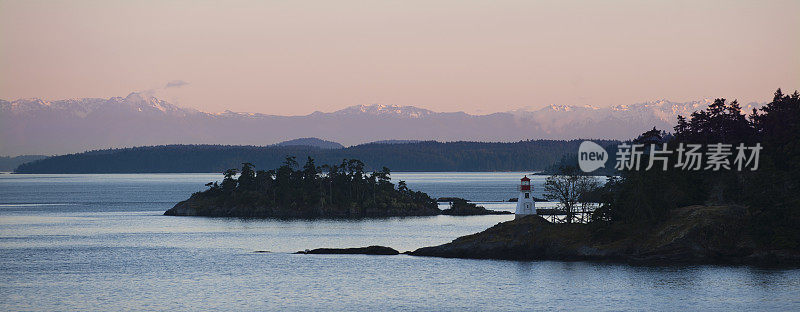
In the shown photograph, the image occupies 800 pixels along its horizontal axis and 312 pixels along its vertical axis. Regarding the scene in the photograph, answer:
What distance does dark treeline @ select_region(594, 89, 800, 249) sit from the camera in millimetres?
87500

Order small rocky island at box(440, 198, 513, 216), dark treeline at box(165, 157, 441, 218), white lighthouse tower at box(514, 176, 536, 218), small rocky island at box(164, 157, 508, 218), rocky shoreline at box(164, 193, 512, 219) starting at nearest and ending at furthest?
white lighthouse tower at box(514, 176, 536, 218) < small rocky island at box(440, 198, 513, 216) < rocky shoreline at box(164, 193, 512, 219) < small rocky island at box(164, 157, 508, 218) < dark treeline at box(165, 157, 441, 218)

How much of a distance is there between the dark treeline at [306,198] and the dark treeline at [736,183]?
77.1m

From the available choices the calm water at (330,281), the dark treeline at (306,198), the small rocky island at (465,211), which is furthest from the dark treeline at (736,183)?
the dark treeline at (306,198)

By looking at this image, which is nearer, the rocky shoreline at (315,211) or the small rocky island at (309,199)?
the rocky shoreline at (315,211)

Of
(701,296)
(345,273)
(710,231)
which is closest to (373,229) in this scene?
(345,273)

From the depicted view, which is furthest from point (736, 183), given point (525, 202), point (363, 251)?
point (363, 251)

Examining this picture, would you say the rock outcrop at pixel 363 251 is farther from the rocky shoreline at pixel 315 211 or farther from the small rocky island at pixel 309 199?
the small rocky island at pixel 309 199

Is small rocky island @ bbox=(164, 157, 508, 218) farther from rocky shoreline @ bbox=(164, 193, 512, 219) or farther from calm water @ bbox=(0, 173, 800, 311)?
calm water @ bbox=(0, 173, 800, 311)

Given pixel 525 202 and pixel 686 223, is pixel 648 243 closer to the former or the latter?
pixel 686 223

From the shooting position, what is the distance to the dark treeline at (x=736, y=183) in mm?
87500

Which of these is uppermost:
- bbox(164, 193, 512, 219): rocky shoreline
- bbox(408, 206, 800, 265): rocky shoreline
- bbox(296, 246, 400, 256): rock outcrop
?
bbox(164, 193, 512, 219): rocky shoreline

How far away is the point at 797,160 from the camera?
95.2 meters

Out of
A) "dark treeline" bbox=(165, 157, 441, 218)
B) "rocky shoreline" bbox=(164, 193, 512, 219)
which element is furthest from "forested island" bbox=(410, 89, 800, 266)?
"dark treeline" bbox=(165, 157, 441, 218)

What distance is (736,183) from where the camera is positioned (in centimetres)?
10281
